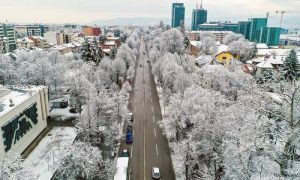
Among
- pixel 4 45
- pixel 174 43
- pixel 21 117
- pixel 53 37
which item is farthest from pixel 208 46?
pixel 53 37

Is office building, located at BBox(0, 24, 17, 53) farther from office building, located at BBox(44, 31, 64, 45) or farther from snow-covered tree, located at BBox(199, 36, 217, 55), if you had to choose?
snow-covered tree, located at BBox(199, 36, 217, 55)

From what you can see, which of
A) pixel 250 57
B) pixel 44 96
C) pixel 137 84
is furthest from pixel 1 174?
pixel 250 57

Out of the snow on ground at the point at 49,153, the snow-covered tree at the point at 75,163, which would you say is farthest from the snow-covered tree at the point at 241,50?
the snow-covered tree at the point at 75,163

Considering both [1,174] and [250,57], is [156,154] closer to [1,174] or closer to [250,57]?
[1,174]

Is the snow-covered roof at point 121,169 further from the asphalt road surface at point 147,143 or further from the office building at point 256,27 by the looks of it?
the office building at point 256,27

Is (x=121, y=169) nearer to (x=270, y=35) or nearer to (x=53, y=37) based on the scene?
(x=53, y=37)

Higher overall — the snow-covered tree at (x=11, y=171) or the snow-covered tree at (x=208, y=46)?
the snow-covered tree at (x=208, y=46)
